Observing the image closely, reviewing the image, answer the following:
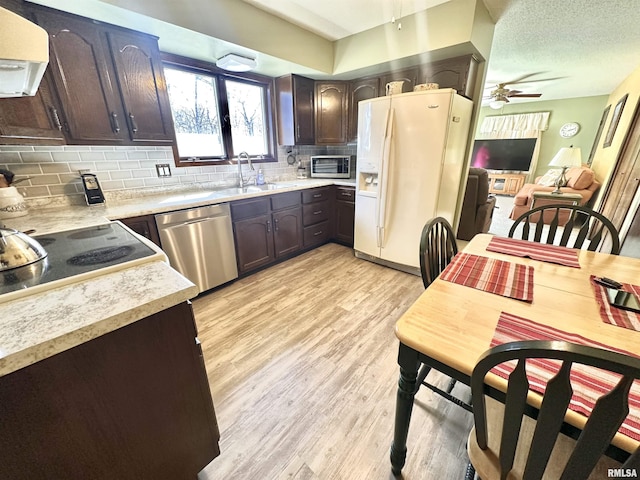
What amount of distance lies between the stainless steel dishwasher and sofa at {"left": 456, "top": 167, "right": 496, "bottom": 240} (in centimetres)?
292

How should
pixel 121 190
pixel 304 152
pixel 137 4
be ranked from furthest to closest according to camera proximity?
pixel 304 152
pixel 121 190
pixel 137 4

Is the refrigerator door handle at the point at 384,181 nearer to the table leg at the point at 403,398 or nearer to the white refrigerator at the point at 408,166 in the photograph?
the white refrigerator at the point at 408,166

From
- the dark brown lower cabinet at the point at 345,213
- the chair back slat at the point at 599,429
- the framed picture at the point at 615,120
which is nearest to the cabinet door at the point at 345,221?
the dark brown lower cabinet at the point at 345,213

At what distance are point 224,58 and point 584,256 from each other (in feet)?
9.80

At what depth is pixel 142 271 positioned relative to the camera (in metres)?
0.90

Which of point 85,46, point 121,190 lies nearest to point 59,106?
point 85,46

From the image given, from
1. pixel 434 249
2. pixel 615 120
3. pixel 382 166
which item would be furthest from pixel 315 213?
pixel 615 120

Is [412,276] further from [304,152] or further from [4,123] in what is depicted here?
[4,123]

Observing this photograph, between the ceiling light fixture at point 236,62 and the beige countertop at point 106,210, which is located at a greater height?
the ceiling light fixture at point 236,62

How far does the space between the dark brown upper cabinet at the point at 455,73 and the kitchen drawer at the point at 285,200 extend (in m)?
1.83

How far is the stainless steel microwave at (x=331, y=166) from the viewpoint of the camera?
139 inches

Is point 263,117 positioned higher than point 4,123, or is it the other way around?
point 263,117

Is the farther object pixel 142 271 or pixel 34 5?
pixel 34 5

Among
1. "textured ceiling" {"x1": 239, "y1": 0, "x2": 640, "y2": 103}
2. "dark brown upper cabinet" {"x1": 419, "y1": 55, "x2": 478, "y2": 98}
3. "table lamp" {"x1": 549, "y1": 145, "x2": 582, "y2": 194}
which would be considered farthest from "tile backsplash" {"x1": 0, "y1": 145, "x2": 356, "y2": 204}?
"table lamp" {"x1": 549, "y1": 145, "x2": 582, "y2": 194}
